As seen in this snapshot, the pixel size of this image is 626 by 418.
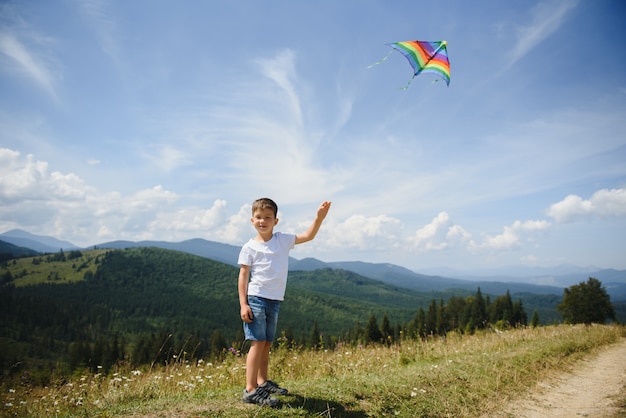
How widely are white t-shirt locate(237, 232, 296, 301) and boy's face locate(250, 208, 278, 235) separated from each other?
18 centimetres

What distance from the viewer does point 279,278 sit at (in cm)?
470

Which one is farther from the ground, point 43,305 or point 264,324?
point 264,324

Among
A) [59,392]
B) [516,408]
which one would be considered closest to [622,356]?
[516,408]

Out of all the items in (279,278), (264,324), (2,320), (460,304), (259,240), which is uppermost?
(259,240)

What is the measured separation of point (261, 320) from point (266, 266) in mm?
728

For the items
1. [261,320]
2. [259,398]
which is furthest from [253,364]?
[261,320]

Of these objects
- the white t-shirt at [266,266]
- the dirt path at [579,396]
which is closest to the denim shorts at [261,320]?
the white t-shirt at [266,266]

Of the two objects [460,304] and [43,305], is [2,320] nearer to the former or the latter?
[43,305]

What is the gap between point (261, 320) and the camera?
4.52 meters

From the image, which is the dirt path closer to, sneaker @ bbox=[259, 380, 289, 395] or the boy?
sneaker @ bbox=[259, 380, 289, 395]

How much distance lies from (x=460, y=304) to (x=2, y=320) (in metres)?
177

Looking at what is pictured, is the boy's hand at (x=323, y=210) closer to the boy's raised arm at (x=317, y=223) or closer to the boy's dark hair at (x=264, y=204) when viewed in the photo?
the boy's raised arm at (x=317, y=223)

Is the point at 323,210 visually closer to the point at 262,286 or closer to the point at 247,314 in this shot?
the point at 262,286

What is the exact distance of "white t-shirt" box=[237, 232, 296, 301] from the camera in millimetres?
4613
